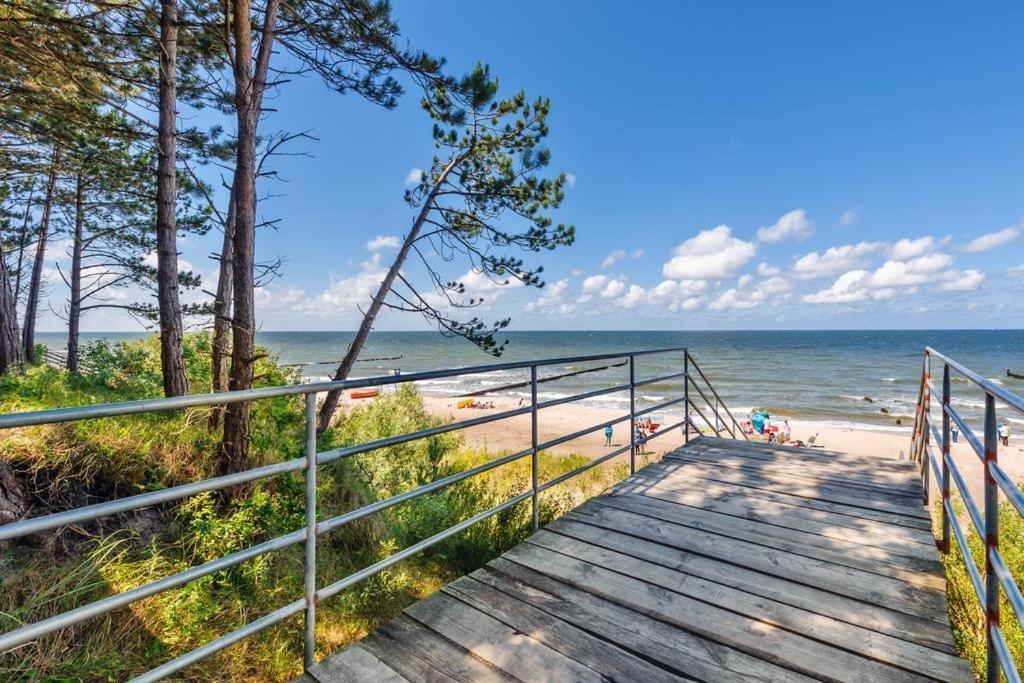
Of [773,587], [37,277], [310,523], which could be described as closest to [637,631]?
[773,587]

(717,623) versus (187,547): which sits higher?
(717,623)

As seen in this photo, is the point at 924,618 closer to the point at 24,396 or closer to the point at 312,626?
A: the point at 312,626

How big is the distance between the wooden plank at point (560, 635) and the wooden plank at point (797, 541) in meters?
1.37

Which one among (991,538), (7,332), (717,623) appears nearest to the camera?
(991,538)

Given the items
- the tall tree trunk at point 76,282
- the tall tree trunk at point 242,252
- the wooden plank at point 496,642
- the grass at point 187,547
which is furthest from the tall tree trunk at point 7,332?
the wooden plank at point 496,642

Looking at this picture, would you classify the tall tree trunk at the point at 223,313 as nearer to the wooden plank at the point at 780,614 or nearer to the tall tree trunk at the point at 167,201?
the tall tree trunk at the point at 167,201

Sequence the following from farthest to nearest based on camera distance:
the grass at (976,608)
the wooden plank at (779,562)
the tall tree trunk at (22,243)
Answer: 1. the tall tree trunk at (22,243)
2. the grass at (976,608)
3. the wooden plank at (779,562)

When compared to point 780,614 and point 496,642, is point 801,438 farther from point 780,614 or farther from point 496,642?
point 496,642

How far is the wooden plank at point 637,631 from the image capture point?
167cm

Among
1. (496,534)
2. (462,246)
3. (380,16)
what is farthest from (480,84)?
(496,534)

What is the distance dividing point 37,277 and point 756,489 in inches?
549

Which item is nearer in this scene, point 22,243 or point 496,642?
point 496,642

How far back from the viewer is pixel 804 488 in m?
3.70

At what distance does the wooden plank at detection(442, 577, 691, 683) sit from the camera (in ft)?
5.51
